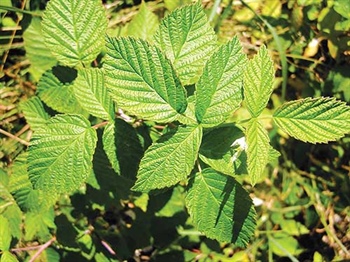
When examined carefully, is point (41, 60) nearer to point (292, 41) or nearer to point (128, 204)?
point (128, 204)

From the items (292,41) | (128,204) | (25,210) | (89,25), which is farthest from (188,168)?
(292,41)

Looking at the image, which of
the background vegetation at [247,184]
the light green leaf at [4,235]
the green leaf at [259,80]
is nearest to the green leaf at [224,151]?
the green leaf at [259,80]

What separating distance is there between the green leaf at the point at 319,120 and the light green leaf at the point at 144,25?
0.67 metres

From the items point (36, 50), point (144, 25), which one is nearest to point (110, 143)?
point (144, 25)

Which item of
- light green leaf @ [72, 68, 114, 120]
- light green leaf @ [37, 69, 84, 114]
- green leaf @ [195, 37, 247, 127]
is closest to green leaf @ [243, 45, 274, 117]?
green leaf @ [195, 37, 247, 127]

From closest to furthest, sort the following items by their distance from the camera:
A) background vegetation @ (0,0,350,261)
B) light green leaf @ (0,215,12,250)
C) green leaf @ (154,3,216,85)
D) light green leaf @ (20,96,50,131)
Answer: green leaf @ (154,3,216,85), light green leaf @ (0,215,12,250), light green leaf @ (20,96,50,131), background vegetation @ (0,0,350,261)

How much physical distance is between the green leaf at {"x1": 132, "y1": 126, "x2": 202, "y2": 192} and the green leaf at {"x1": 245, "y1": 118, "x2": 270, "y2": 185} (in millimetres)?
112

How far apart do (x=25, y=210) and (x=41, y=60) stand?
59 centimetres

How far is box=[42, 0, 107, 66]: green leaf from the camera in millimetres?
1270

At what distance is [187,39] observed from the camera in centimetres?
119

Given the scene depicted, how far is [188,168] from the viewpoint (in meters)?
1.08

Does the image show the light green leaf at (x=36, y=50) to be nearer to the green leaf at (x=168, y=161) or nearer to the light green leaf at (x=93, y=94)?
the light green leaf at (x=93, y=94)

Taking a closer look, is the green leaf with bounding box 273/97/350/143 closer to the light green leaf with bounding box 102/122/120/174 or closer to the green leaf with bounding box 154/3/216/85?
the green leaf with bounding box 154/3/216/85

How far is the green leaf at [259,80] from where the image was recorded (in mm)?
1076
